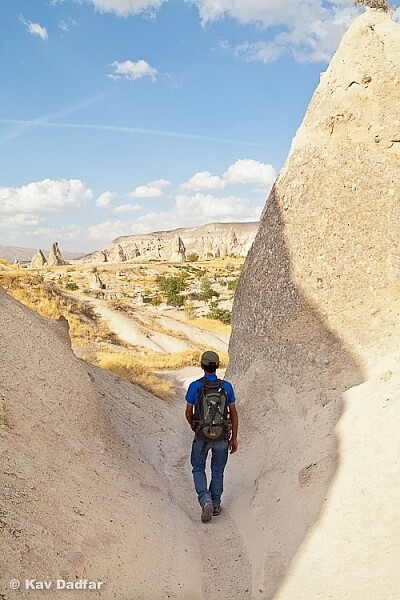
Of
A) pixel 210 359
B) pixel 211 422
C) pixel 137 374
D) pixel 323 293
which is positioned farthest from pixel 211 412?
pixel 137 374

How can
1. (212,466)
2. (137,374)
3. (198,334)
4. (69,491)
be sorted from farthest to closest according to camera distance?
A: (198,334) → (137,374) → (212,466) → (69,491)

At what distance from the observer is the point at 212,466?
5.13 m

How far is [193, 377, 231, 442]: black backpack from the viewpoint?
16.0ft

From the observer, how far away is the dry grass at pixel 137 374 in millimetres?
12477

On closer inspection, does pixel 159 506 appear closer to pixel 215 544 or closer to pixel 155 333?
pixel 215 544

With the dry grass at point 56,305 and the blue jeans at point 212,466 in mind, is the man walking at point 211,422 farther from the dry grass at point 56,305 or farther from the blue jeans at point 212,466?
the dry grass at point 56,305

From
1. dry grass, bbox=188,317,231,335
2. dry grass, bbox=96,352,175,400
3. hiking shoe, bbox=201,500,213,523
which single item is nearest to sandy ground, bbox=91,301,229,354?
dry grass, bbox=188,317,231,335

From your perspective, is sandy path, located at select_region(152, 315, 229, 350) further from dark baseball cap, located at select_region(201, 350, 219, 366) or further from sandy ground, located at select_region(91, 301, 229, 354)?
dark baseball cap, located at select_region(201, 350, 219, 366)

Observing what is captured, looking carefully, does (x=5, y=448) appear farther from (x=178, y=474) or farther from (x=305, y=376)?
A: (x=305, y=376)

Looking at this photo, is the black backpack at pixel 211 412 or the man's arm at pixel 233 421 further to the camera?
the man's arm at pixel 233 421

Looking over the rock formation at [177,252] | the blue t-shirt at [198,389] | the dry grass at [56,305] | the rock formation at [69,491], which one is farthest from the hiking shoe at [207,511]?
the rock formation at [177,252]

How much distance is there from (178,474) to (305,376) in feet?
7.78

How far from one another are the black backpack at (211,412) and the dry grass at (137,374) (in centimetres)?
725

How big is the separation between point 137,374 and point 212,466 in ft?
29.4
